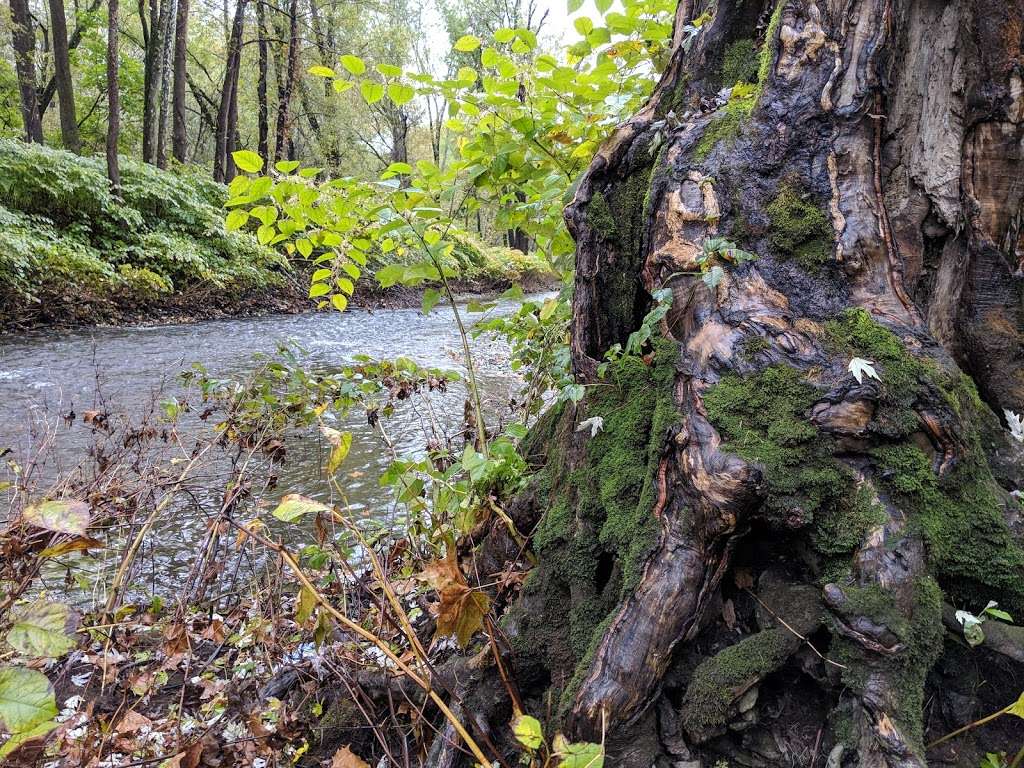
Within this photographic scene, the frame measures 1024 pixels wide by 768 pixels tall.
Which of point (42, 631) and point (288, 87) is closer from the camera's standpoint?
point (42, 631)

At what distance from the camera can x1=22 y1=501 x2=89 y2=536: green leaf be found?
122 cm

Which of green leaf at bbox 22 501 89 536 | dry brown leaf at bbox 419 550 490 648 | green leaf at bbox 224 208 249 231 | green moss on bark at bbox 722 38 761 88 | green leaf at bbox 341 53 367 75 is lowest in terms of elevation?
dry brown leaf at bbox 419 550 490 648

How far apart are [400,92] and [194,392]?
6.92m

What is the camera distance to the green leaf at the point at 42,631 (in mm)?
1159

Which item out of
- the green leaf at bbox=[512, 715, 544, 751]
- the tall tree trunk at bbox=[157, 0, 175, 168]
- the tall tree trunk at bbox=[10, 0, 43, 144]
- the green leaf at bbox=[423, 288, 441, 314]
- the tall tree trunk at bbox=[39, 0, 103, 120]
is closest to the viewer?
the green leaf at bbox=[512, 715, 544, 751]

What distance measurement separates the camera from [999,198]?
1898mm

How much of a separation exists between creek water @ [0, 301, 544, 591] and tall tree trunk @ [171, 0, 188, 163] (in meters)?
9.48

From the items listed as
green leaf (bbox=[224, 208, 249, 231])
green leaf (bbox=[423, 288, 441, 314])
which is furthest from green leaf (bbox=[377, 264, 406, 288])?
green leaf (bbox=[224, 208, 249, 231])

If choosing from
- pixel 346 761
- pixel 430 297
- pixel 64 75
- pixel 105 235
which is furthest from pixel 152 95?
pixel 346 761

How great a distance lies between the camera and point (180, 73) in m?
17.7

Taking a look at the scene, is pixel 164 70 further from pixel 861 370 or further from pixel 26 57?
pixel 861 370

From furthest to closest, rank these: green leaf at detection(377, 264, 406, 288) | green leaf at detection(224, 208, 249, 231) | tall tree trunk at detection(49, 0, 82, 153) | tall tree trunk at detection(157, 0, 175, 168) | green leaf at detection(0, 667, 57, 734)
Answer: tall tree trunk at detection(49, 0, 82, 153), tall tree trunk at detection(157, 0, 175, 168), green leaf at detection(377, 264, 406, 288), green leaf at detection(224, 208, 249, 231), green leaf at detection(0, 667, 57, 734)

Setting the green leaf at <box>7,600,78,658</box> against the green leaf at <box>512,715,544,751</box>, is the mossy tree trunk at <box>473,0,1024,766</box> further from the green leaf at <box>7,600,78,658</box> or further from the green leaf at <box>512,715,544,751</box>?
the green leaf at <box>7,600,78,658</box>

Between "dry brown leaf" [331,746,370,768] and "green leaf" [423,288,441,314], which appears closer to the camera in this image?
"dry brown leaf" [331,746,370,768]
